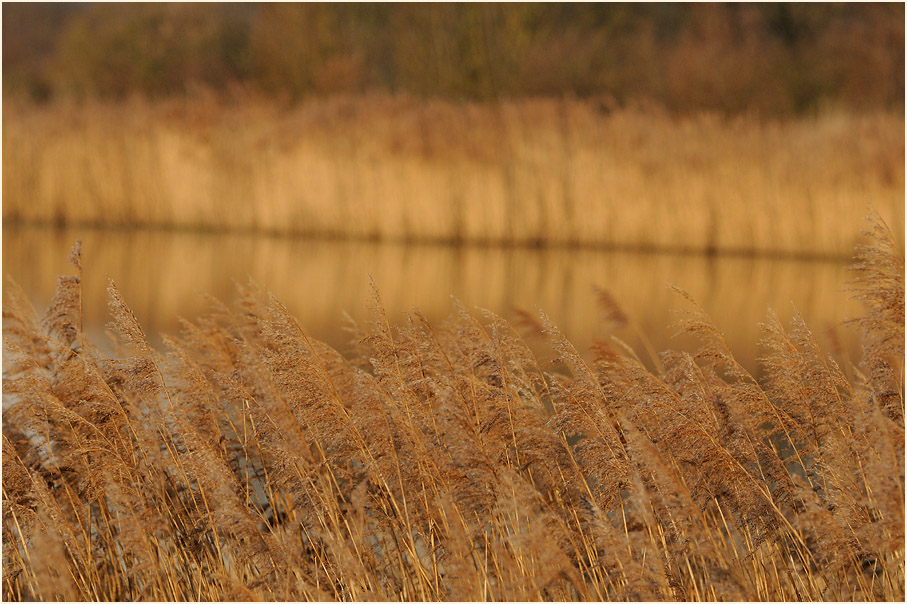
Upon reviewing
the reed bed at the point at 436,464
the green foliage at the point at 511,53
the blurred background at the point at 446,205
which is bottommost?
the reed bed at the point at 436,464

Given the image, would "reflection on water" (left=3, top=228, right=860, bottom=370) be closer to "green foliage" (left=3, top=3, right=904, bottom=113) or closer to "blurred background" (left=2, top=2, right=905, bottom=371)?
"blurred background" (left=2, top=2, right=905, bottom=371)

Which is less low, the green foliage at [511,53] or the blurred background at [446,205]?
the green foliage at [511,53]

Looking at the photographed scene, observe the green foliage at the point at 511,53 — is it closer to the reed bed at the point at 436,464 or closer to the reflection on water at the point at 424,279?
the reflection on water at the point at 424,279

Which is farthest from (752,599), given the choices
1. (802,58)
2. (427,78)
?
(802,58)

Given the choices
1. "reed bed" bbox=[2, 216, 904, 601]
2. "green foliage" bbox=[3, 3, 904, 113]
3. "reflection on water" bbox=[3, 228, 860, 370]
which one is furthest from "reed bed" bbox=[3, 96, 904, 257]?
"reed bed" bbox=[2, 216, 904, 601]

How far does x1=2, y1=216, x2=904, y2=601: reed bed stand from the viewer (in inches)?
129

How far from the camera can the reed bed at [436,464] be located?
3.27 meters

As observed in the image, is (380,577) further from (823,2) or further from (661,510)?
(823,2)

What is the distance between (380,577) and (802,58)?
19.3m

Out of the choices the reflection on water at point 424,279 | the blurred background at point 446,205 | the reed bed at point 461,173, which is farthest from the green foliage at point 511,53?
the reflection on water at point 424,279

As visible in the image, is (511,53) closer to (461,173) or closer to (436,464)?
(461,173)

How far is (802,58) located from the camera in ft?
69.1

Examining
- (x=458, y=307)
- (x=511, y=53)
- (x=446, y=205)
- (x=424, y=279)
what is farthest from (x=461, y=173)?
(x=458, y=307)

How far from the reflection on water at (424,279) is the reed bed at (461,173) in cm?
25
